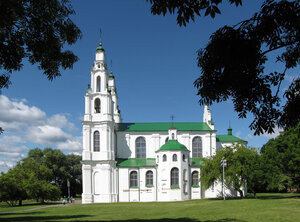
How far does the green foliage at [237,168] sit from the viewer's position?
45.3m

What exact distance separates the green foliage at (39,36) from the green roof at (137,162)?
4131 cm

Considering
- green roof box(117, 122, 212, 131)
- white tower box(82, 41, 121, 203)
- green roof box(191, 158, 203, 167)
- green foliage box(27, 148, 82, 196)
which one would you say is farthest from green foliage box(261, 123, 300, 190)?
green foliage box(27, 148, 82, 196)

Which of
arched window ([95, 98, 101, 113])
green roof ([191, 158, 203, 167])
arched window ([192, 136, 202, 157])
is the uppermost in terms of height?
arched window ([95, 98, 101, 113])

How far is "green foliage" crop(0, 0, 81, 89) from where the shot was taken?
42.3ft

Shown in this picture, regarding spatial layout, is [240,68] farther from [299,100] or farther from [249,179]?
[249,179]

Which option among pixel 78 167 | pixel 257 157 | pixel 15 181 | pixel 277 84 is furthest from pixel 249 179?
pixel 78 167

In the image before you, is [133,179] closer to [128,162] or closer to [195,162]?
[128,162]

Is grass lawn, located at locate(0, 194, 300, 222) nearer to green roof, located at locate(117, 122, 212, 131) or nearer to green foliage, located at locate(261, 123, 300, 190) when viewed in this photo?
green foliage, located at locate(261, 123, 300, 190)

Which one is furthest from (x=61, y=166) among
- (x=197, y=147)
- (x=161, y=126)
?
(x=197, y=147)

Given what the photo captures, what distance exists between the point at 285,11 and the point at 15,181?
49.9 meters

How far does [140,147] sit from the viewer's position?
59.4 m

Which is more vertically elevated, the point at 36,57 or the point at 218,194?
the point at 36,57

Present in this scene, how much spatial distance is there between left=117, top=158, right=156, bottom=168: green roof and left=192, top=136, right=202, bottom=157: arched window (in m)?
8.32

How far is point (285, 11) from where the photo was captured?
8.00 metres
